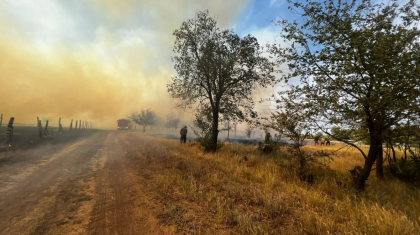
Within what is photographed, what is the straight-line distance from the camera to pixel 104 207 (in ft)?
14.3

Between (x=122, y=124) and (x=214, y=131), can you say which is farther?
(x=122, y=124)

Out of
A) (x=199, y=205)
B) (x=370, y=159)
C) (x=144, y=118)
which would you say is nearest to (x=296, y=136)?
(x=370, y=159)

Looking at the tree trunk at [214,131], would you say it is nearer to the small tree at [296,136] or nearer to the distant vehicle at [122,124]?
the small tree at [296,136]

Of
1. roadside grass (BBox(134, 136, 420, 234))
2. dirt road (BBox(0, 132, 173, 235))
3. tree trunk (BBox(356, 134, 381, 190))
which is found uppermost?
tree trunk (BBox(356, 134, 381, 190))

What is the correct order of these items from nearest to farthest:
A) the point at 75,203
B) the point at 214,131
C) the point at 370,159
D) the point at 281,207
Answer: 1. the point at 281,207
2. the point at 75,203
3. the point at 370,159
4. the point at 214,131

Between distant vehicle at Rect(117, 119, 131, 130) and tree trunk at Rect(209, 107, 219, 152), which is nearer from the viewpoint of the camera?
tree trunk at Rect(209, 107, 219, 152)

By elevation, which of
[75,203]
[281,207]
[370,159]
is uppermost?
[370,159]

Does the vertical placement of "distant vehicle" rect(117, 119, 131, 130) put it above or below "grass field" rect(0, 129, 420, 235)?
above

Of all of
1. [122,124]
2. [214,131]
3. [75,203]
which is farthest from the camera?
[122,124]

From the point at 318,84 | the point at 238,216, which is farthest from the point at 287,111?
the point at 238,216

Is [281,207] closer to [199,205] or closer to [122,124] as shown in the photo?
[199,205]

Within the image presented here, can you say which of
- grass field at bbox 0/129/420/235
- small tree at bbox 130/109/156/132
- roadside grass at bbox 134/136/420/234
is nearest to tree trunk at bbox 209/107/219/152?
grass field at bbox 0/129/420/235

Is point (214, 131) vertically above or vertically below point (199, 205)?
above

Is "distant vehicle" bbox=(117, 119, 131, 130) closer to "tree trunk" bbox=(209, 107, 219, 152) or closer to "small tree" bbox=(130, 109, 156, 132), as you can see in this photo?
"small tree" bbox=(130, 109, 156, 132)
